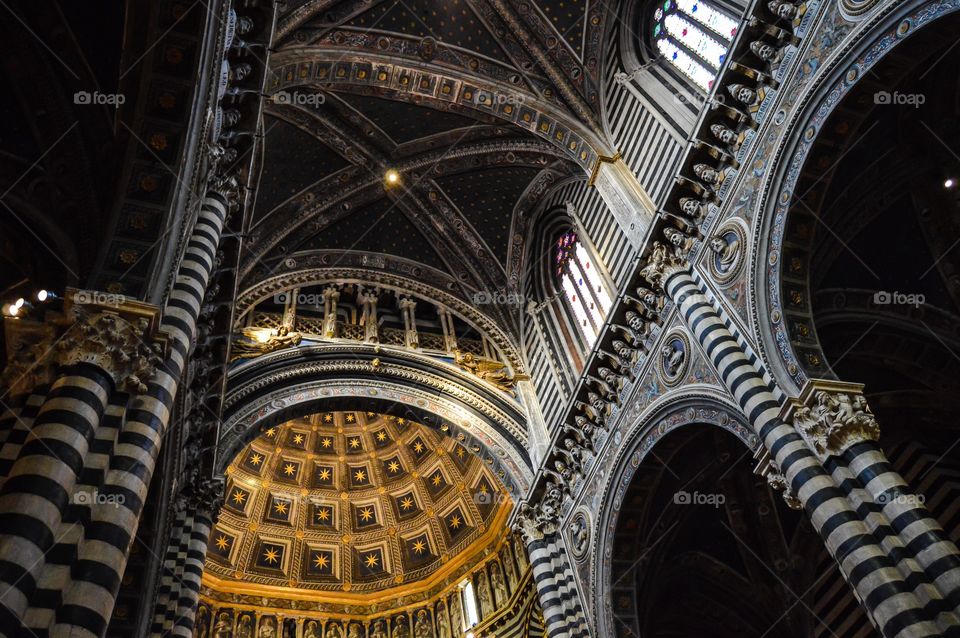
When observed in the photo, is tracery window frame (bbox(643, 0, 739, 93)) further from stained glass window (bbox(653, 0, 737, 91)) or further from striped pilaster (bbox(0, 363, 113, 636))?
striped pilaster (bbox(0, 363, 113, 636))

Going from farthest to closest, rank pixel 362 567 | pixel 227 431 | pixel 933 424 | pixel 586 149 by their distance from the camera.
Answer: pixel 362 567 < pixel 586 149 < pixel 227 431 < pixel 933 424

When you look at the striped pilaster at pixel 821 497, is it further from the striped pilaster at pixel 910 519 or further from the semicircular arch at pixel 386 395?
the semicircular arch at pixel 386 395

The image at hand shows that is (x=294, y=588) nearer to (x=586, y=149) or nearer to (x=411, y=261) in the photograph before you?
(x=411, y=261)

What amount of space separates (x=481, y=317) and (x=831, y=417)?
42.6ft

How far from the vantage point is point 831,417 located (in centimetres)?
952

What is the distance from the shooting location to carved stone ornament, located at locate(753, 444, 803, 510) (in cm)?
979

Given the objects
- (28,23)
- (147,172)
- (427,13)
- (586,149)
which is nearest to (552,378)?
(586,149)

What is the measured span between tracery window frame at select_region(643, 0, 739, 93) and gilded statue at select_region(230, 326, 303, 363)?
10735mm

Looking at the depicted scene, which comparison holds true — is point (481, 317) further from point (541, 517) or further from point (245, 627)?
point (245, 627)

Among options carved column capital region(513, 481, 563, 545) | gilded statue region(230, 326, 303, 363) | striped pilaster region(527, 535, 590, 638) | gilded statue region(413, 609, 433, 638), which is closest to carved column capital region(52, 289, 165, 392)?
gilded statue region(230, 326, 303, 363)

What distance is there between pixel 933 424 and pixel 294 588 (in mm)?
17564

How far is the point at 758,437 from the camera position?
10883 millimetres

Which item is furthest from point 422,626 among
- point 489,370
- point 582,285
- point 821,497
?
point 821,497

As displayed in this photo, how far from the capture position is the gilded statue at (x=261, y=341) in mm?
17750
